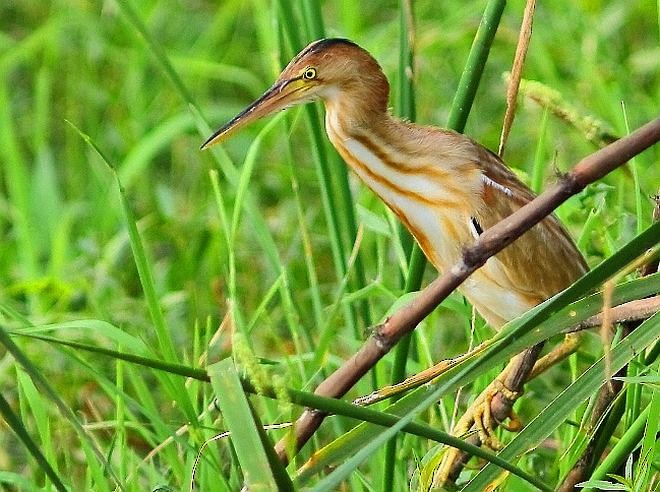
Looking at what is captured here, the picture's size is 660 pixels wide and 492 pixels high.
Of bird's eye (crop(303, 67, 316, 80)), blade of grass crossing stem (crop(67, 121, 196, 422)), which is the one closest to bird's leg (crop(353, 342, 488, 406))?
blade of grass crossing stem (crop(67, 121, 196, 422))

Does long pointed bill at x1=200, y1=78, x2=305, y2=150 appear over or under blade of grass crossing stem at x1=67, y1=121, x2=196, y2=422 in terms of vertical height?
over

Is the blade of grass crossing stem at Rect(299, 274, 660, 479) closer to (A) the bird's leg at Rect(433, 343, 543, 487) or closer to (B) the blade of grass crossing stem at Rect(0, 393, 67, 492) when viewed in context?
(B) the blade of grass crossing stem at Rect(0, 393, 67, 492)

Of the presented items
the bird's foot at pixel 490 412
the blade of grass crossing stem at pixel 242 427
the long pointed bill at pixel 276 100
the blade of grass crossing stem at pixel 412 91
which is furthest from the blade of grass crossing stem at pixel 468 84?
the blade of grass crossing stem at pixel 242 427

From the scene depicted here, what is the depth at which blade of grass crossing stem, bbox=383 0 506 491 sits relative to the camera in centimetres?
137

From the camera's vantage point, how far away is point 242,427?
3.52 feet

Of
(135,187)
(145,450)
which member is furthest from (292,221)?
(145,450)

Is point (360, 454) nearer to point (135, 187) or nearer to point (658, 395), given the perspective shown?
point (658, 395)

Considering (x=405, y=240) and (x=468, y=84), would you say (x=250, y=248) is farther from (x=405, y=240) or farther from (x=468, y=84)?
(x=468, y=84)

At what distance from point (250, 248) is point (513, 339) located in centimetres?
174

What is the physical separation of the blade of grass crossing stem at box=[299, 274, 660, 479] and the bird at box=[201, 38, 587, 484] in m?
0.45

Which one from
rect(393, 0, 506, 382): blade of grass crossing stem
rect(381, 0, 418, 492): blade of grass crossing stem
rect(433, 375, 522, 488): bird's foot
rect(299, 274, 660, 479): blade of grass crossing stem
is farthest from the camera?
rect(433, 375, 522, 488): bird's foot

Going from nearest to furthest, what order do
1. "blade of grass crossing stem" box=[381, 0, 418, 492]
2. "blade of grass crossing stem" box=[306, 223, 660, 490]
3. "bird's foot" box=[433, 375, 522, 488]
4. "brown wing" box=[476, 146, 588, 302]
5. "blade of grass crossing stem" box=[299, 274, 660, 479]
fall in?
"blade of grass crossing stem" box=[306, 223, 660, 490] → "blade of grass crossing stem" box=[299, 274, 660, 479] → "blade of grass crossing stem" box=[381, 0, 418, 492] → "bird's foot" box=[433, 375, 522, 488] → "brown wing" box=[476, 146, 588, 302]

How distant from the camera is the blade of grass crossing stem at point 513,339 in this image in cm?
105

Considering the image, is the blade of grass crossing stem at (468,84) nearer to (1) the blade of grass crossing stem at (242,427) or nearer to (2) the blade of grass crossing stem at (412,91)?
(2) the blade of grass crossing stem at (412,91)
